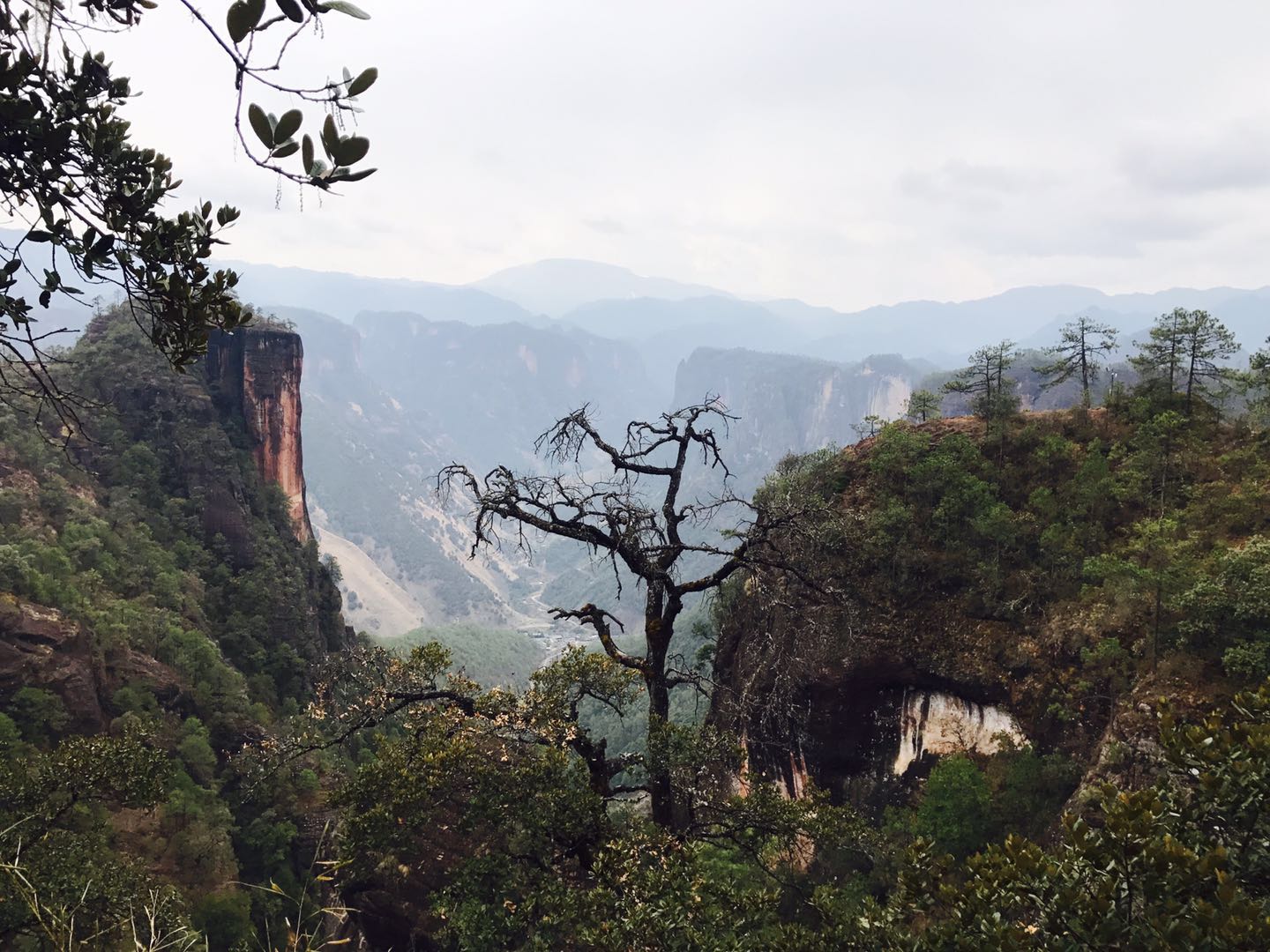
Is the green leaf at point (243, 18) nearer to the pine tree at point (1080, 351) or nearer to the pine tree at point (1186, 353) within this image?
the pine tree at point (1186, 353)

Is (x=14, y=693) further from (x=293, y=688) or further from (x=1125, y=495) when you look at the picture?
(x=1125, y=495)

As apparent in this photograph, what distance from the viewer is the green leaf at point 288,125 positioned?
265 cm

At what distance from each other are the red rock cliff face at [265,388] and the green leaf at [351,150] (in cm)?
5415

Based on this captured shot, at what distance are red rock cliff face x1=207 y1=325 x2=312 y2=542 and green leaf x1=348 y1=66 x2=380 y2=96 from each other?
54232 millimetres

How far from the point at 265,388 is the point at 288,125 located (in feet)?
188

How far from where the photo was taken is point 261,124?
264 centimetres

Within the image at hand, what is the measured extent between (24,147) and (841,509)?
17.4 meters

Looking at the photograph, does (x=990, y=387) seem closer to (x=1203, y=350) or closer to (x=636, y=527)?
(x=1203, y=350)

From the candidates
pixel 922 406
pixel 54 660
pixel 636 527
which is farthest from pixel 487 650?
pixel 636 527

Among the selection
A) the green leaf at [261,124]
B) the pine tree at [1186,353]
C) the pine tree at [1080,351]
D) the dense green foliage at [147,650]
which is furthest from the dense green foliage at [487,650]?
the green leaf at [261,124]

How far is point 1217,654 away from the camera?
38.0ft

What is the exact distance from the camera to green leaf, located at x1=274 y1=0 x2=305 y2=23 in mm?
2459

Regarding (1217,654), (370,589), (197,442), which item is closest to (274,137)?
(1217,654)

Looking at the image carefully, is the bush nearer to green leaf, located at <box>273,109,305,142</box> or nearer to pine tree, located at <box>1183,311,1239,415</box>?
pine tree, located at <box>1183,311,1239,415</box>
